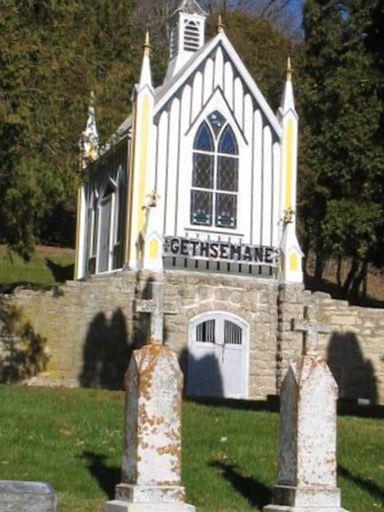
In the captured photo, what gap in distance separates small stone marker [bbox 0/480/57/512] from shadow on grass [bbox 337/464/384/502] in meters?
4.69

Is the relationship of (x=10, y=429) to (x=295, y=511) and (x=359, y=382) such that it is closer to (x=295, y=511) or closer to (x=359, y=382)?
(x=295, y=511)

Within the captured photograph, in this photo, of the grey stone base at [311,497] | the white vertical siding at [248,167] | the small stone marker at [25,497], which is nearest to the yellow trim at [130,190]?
the white vertical siding at [248,167]

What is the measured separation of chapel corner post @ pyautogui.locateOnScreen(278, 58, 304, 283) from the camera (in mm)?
24766

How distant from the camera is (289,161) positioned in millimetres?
25969

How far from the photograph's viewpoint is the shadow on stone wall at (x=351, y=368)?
25422 millimetres

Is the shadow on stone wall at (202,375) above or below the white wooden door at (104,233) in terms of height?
below

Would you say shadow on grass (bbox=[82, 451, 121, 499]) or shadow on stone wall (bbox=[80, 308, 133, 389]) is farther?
shadow on stone wall (bbox=[80, 308, 133, 389])

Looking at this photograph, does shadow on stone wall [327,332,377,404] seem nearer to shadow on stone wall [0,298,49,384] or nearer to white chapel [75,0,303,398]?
white chapel [75,0,303,398]

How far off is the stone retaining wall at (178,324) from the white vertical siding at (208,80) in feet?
14.2

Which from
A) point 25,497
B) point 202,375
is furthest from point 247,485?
point 202,375

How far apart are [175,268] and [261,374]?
9.93ft

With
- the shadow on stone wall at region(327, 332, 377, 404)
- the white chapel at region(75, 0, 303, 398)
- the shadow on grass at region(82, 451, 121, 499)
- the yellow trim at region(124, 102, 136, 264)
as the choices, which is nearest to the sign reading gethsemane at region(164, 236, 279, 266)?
the white chapel at region(75, 0, 303, 398)

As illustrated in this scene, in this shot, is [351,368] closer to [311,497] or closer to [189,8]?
[189,8]

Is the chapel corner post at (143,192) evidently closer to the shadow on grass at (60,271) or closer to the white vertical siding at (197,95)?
the white vertical siding at (197,95)
